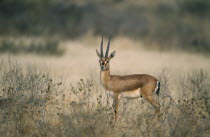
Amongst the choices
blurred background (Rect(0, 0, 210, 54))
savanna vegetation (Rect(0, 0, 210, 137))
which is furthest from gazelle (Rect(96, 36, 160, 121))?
blurred background (Rect(0, 0, 210, 54))

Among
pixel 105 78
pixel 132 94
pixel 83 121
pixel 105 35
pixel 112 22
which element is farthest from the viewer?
pixel 112 22

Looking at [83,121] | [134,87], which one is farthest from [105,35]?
[83,121]

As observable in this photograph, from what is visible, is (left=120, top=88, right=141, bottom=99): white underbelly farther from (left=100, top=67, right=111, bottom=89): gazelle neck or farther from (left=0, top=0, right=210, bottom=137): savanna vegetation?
(left=0, top=0, right=210, bottom=137): savanna vegetation

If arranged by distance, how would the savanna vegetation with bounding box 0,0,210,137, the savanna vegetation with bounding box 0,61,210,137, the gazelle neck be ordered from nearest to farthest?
the savanna vegetation with bounding box 0,61,210,137 → the gazelle neck → the savanna vegetation with bounding box 0,0,210,137

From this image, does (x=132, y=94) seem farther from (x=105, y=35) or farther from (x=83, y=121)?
(x=105, y=35)

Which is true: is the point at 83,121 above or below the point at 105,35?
below

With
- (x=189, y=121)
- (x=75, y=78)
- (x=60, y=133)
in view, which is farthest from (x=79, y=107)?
(x=75, y=78)

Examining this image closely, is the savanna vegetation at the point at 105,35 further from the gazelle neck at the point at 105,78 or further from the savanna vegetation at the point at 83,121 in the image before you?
the gazelle neck at the point at 105,78

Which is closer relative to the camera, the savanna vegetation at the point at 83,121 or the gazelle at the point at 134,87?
the savanna vegetation at the point at 83,121

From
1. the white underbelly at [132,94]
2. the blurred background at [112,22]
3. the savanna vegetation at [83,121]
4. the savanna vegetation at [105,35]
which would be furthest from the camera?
the blurred background at [112,22]

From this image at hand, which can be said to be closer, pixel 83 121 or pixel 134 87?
pixel 83 121

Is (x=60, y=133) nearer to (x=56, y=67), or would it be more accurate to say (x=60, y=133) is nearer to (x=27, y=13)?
(x=56, y=67)

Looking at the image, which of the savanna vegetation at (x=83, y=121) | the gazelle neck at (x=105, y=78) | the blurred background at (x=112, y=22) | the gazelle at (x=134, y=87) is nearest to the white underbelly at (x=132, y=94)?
the gazelle at (x=134, y=87)

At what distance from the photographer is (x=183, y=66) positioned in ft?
68.9
